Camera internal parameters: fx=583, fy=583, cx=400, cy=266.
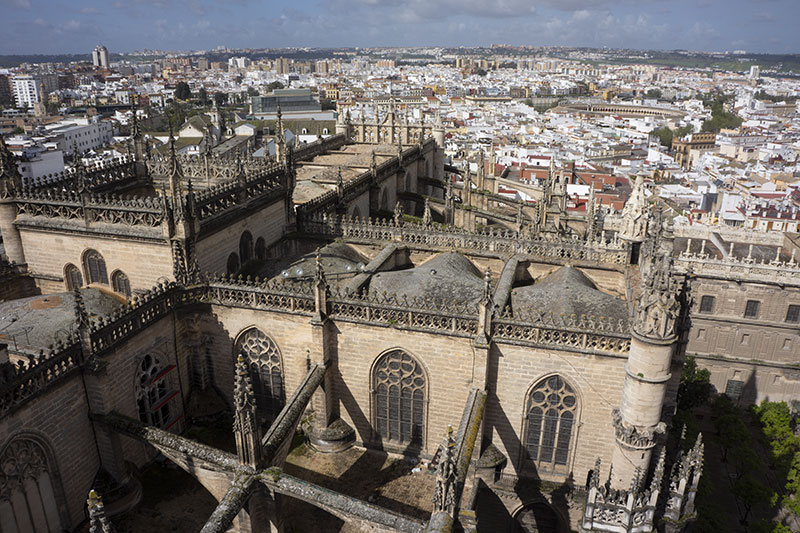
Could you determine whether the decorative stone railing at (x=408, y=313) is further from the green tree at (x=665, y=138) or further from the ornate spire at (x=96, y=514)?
the green tree at (x=665, y=138)

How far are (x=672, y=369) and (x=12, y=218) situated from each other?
25462mm

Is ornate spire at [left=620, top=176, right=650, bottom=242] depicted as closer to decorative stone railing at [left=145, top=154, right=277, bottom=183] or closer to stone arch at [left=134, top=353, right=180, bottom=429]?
decorative stone railing at [left=145, top=154, right=277, bottom=183]

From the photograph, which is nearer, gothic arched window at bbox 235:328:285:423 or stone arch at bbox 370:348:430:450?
stone arch at bbox 370:348:430:450

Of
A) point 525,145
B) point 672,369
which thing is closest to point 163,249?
point 672,369

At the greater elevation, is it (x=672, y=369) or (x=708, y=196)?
(x=672, y=369)

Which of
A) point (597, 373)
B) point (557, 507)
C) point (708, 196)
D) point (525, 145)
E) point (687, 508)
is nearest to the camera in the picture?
point (687, 508)

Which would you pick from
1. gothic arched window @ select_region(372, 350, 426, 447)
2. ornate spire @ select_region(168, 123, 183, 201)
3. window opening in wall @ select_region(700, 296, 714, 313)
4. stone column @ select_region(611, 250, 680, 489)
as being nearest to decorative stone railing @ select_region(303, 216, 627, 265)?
stone column @ select_region(611, 250, 680, 489)

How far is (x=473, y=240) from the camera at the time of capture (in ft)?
91.2

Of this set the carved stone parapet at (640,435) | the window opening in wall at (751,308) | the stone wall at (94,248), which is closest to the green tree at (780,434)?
the window opening in wall at (751,308)

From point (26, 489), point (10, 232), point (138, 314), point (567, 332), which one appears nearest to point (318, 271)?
point (138, 314)

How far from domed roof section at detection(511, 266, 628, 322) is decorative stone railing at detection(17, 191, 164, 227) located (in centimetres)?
1366

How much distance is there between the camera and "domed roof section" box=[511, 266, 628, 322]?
2089 centimetres

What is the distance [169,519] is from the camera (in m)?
18.2

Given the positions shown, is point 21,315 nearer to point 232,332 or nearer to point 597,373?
point 232,332
